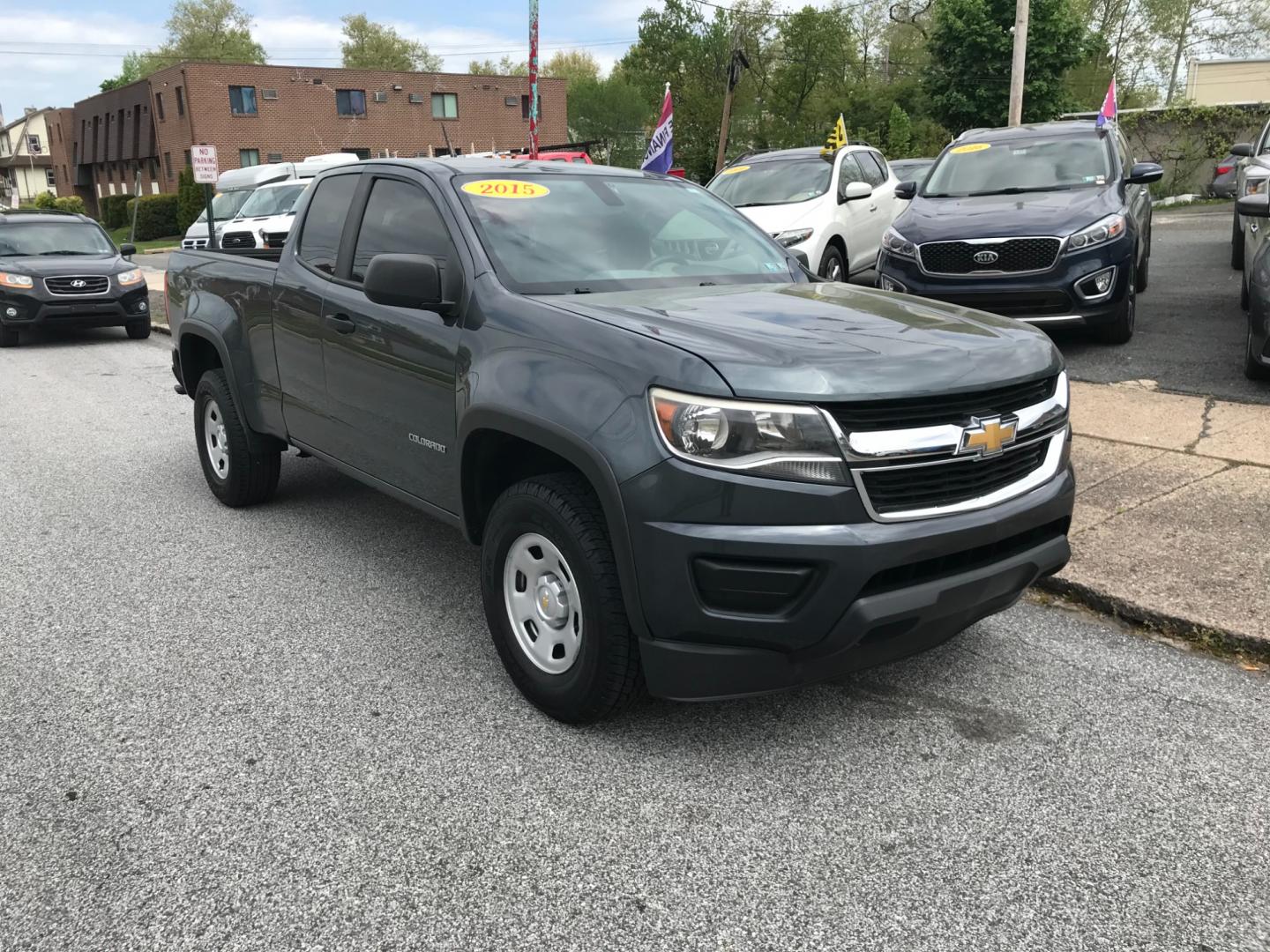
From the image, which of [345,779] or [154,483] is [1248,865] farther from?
[154,483]

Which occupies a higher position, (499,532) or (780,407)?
(780,407)

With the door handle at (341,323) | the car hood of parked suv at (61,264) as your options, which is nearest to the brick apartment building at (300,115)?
the car hood of parked suv at (61,264)

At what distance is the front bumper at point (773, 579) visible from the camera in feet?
9.16

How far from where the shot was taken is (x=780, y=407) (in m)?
2.82

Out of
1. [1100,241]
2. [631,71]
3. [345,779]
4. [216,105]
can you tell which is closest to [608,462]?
[345,779]

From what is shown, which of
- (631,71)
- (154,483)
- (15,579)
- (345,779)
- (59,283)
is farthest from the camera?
(631,71)

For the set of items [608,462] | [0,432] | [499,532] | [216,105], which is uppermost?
[216,105]

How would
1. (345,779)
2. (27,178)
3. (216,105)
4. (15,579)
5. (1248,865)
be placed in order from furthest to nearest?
1. (27,178)
2. (216,105)
3. (15,579)
4. (345,779)
5. (1248,865)

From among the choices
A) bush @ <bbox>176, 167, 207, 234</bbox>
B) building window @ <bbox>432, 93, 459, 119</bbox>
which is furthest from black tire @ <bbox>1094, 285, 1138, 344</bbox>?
building window @ <bbox>432, 93, 459, 119</bbox>

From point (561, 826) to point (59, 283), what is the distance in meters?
13.3

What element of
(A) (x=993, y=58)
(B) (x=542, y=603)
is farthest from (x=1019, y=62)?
(B) (x=542, y=603)

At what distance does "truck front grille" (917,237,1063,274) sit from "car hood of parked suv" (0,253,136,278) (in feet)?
35.3

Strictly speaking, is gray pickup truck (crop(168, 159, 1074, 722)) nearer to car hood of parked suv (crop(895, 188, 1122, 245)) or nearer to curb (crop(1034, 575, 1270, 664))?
curb (crop(1034, 575, 1270, 664))

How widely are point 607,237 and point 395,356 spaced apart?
3.12ft
